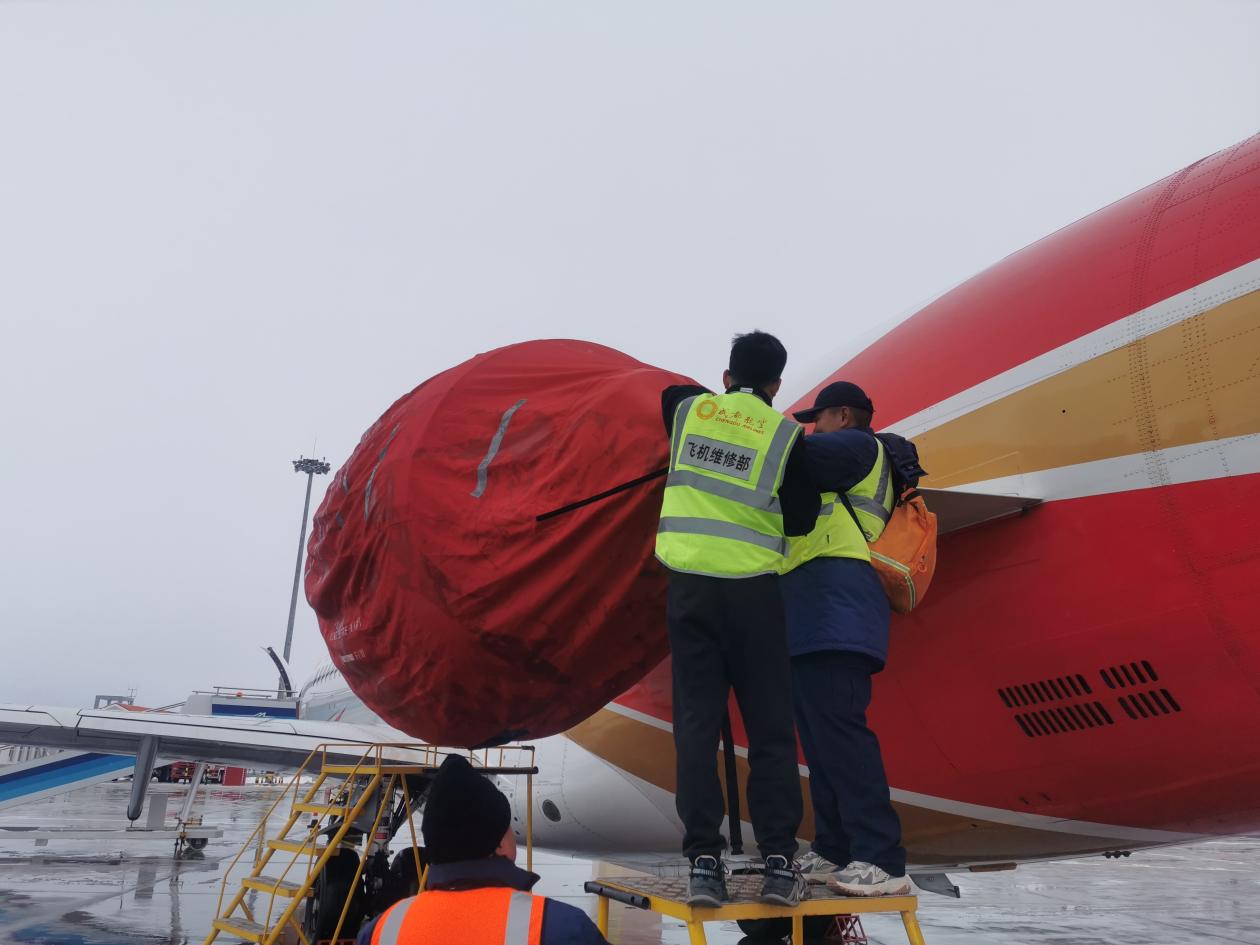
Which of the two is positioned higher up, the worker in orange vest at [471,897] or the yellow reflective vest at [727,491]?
the yellow reflective vest at [727,491]

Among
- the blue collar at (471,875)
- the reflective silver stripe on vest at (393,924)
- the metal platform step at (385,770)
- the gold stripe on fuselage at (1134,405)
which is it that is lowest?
the reflective silver stripe on vest at (393,924)

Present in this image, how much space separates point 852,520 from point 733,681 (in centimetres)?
84

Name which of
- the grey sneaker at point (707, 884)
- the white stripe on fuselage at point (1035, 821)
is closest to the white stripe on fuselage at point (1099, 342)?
the white stripe on fuselage at point (1035, 821)

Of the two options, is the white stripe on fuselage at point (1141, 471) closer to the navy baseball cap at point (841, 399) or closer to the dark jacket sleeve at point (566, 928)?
the navy baseball cap at point (841, 399)

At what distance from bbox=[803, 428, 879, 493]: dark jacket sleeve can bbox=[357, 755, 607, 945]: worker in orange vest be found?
1.77 metres

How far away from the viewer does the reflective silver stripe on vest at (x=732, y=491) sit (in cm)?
348

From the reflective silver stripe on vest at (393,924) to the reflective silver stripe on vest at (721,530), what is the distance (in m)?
1.59

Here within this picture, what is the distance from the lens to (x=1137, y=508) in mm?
3469

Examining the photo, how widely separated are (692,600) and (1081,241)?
2.60 metres

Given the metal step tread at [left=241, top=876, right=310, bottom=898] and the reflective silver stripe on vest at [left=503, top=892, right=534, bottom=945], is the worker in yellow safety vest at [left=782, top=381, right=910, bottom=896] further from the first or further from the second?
the metal step tread at [left=241, top=876, right=310, bottom=898]

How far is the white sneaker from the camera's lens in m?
3.14

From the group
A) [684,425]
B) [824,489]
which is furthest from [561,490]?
[824,489]

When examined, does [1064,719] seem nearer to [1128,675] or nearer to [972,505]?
[1128,675]

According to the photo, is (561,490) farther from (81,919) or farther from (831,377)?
(81,919)
